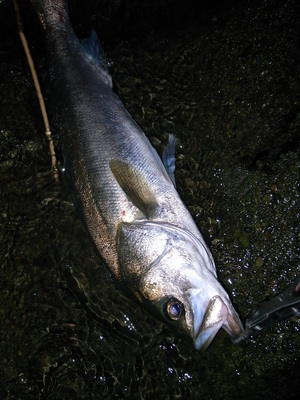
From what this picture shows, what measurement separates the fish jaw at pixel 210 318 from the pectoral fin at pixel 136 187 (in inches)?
26.4

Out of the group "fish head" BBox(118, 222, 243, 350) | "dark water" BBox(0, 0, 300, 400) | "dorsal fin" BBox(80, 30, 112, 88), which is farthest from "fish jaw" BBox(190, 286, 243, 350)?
"dorsal fin" BBox(80, 30, 112, 88)

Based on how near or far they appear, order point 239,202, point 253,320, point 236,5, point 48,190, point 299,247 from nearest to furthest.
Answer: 1. point 253,320
2. point 299,247
3. point 239,202
4. point 236,5
5. point 48,190

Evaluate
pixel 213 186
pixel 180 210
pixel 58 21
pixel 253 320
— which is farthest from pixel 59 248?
pixel 58 21

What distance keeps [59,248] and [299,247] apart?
77.4 inches

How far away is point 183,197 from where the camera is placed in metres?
3.05

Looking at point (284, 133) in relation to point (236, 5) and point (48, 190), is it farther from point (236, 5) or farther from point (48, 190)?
point (48, 190)

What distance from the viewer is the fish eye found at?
221cm

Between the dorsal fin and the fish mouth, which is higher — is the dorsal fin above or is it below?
above

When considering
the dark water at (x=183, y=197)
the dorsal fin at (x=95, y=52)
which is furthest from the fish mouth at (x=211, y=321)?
the dorsal fin at (x=95, y=52)

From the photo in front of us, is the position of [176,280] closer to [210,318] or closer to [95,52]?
[210,318]

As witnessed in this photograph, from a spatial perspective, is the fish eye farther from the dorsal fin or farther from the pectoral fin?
the dorsal fin

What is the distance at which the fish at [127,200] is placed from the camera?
7.24 ft

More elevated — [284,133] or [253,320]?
[284,133]

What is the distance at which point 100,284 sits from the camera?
3125 millimetres
